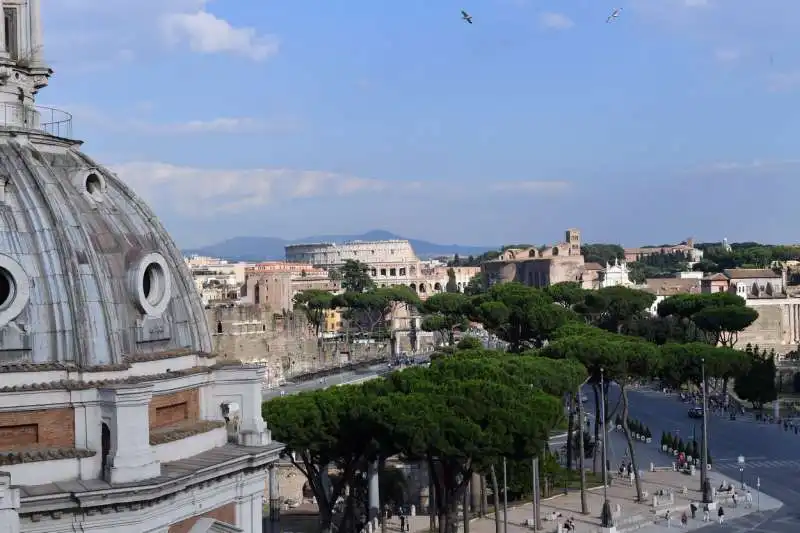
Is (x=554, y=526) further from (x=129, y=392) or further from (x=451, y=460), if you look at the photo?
Result: (x=129, y=392)

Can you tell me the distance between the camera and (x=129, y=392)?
50.9 ft

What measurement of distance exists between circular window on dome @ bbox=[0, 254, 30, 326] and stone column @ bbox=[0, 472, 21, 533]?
257 centimetres

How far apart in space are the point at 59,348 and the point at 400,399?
1237 cm

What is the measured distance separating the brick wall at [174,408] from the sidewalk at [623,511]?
15.5 m

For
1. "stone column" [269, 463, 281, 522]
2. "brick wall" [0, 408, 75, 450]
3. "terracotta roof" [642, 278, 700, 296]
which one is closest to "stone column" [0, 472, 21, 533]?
"brick wall" [0, 408, 75, 450]

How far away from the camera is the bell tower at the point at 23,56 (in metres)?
17.9

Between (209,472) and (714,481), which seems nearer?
(209,472)

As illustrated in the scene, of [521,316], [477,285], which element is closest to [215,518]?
[521,316]

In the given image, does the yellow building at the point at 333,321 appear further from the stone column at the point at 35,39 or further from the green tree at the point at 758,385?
the stone column at the point at 35,39

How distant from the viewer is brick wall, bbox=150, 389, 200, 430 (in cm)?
1700

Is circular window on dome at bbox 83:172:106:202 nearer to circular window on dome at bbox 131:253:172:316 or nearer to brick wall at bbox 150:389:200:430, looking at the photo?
circular window on dome at bbox 131:253:172:316

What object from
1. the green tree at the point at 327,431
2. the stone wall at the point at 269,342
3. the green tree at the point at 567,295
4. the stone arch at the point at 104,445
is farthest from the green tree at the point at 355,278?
the stone arch at the point at 104,445

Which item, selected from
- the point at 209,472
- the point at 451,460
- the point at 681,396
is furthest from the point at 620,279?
the point at 209,472

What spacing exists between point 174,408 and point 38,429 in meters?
2.61
